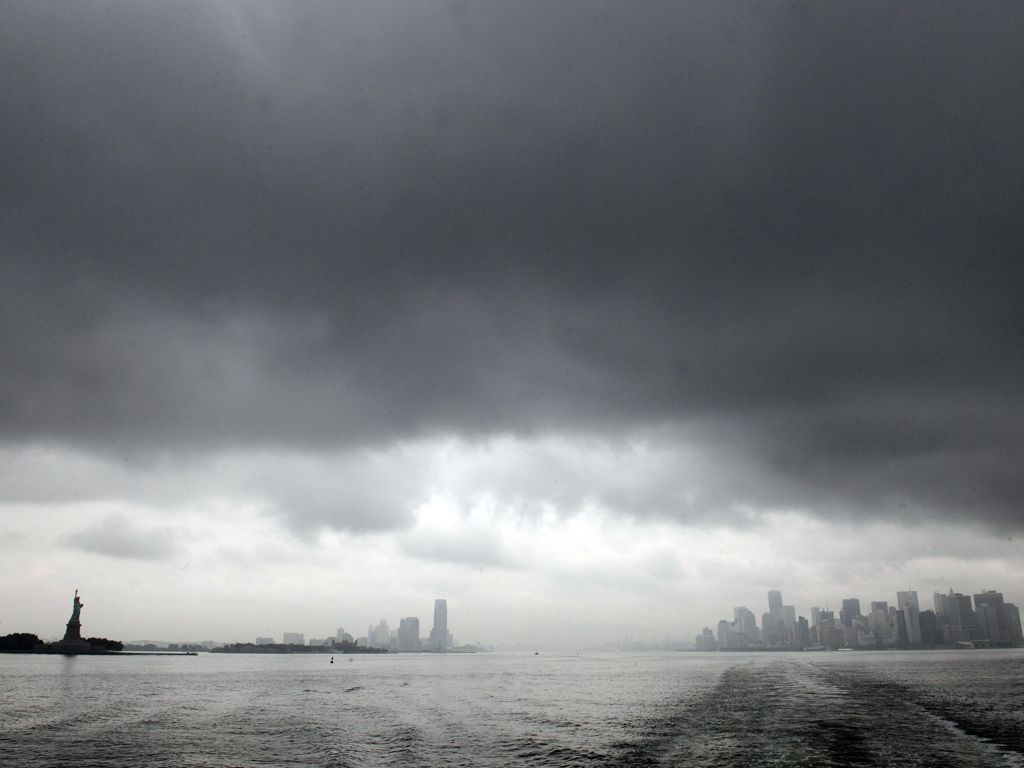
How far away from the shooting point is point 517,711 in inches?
2479

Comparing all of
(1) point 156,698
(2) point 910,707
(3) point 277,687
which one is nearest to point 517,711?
(2) point 910,707

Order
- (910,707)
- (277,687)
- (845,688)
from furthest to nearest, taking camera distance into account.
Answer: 1. (277,687)
2. (845,688)
3. (910,707)

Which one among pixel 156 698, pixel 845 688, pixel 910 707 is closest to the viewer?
pixel 910 707

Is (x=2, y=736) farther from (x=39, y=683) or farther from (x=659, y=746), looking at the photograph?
(x=39, y=683)

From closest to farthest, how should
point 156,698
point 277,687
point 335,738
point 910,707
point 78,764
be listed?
point 78,764, point 335,738, point 910,707, point 156,698, point 277,687

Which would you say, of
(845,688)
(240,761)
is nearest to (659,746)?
(240,761)

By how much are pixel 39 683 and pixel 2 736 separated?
70.4m

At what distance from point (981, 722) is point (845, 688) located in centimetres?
3758

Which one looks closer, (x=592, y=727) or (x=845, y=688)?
(x=592, y=727)

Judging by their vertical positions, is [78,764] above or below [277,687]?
above

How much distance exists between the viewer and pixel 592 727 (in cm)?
5078

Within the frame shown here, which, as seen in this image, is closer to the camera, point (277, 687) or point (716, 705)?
point (716, 705)

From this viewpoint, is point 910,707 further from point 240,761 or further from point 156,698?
point 156,698

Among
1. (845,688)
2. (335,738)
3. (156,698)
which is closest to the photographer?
(335,738)
